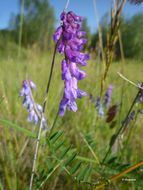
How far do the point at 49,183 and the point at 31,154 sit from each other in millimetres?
227

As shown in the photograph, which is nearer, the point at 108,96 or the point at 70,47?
the point at 70,47

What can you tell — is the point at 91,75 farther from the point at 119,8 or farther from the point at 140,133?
the point at 119,8

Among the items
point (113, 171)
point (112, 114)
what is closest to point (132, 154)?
point (112, 114)

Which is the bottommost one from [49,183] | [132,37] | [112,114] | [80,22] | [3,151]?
[49,183]

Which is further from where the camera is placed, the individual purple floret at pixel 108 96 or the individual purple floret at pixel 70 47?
the individual purple floret at pixel 108 96

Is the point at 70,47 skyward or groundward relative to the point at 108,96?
skyward

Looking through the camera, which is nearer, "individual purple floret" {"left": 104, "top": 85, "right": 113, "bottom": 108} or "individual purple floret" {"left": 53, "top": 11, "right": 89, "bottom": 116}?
"individual purple floret" {"left": 53, "top": 11, "right": 89, "bottom": 116}

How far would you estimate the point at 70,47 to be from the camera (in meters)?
0.76

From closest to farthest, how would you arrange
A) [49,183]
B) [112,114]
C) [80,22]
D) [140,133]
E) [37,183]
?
1. [80,22]
2. [37,183]
3. [112,114]
4. [49,183]
5. [140,133]

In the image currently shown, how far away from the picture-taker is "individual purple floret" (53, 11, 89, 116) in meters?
0.73

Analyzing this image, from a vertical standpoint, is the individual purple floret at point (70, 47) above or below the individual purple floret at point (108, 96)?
above

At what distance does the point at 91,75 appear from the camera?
375cm

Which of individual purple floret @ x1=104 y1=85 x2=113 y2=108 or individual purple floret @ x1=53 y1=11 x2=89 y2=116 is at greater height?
individual purple floret @ x1=53 y1=11 x2=89 y2=116

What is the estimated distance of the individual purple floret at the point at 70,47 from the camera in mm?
732
